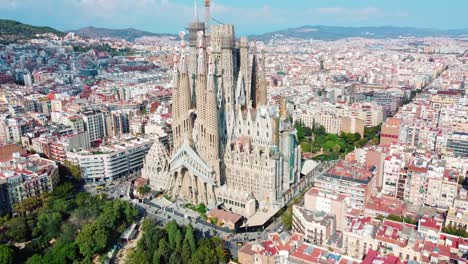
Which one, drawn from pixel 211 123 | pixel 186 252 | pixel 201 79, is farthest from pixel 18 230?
pixel 201 79

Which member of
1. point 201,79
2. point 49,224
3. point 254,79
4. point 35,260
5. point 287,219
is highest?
point 201,79

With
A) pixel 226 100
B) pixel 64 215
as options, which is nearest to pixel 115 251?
pixel 64 215

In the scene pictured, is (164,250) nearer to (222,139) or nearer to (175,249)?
(175,249)

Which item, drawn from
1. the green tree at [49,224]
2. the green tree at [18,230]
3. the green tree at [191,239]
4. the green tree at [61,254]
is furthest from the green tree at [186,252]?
the green tree at [18,230]

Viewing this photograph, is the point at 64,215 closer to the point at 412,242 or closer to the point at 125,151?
the point at 125,151

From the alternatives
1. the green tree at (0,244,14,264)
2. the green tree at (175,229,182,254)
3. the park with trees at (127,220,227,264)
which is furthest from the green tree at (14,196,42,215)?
the green tree at (175,229,182,254)
